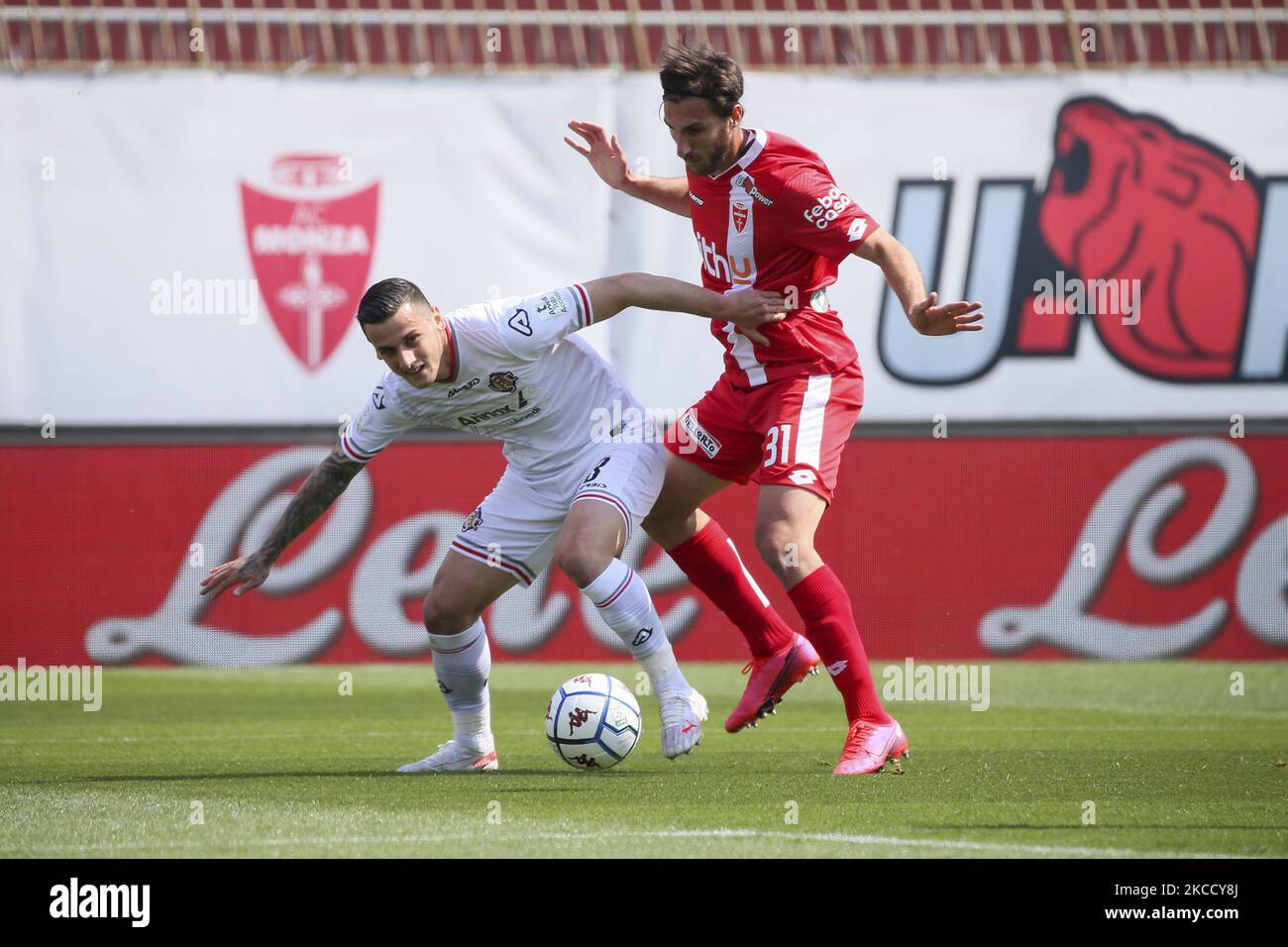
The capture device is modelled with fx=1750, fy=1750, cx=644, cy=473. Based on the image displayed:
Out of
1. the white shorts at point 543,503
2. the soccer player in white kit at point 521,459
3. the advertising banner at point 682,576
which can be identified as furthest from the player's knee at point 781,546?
the advertising banner at point 682,576

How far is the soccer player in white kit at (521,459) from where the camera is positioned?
6.34m

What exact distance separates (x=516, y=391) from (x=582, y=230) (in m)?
6.92

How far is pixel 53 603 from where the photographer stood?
1240 cm

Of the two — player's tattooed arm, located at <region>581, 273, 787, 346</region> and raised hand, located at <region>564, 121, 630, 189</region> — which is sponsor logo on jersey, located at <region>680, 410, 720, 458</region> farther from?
raised hand, located at <region>564, 121, 630, 189</region>

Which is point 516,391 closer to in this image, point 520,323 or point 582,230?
point 520,323

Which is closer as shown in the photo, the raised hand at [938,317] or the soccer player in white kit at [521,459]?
the raised hand at [938,317]

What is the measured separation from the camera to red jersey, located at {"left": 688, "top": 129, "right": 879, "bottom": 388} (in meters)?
6.54

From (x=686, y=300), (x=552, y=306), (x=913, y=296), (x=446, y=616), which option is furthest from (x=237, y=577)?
(x=913, y=296)

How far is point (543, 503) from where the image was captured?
6.96m

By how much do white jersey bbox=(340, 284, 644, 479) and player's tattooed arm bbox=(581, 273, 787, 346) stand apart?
101 millimetres

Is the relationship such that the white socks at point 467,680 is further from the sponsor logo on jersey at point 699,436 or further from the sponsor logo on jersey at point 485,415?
the sponsor logo on jersey at point 699,436

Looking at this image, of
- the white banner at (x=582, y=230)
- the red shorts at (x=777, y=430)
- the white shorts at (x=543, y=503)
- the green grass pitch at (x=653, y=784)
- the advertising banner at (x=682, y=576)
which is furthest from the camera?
the white banner at (x=582, y=230)

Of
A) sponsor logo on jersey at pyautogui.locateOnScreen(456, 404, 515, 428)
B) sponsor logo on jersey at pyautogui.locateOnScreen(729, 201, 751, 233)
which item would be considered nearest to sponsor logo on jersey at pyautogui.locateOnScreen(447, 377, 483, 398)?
sponsor logo on jersey at pyautogui.locateOnScreen(456, 404, 515, 428)

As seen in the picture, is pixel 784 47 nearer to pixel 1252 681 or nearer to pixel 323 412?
pixel 323 412
